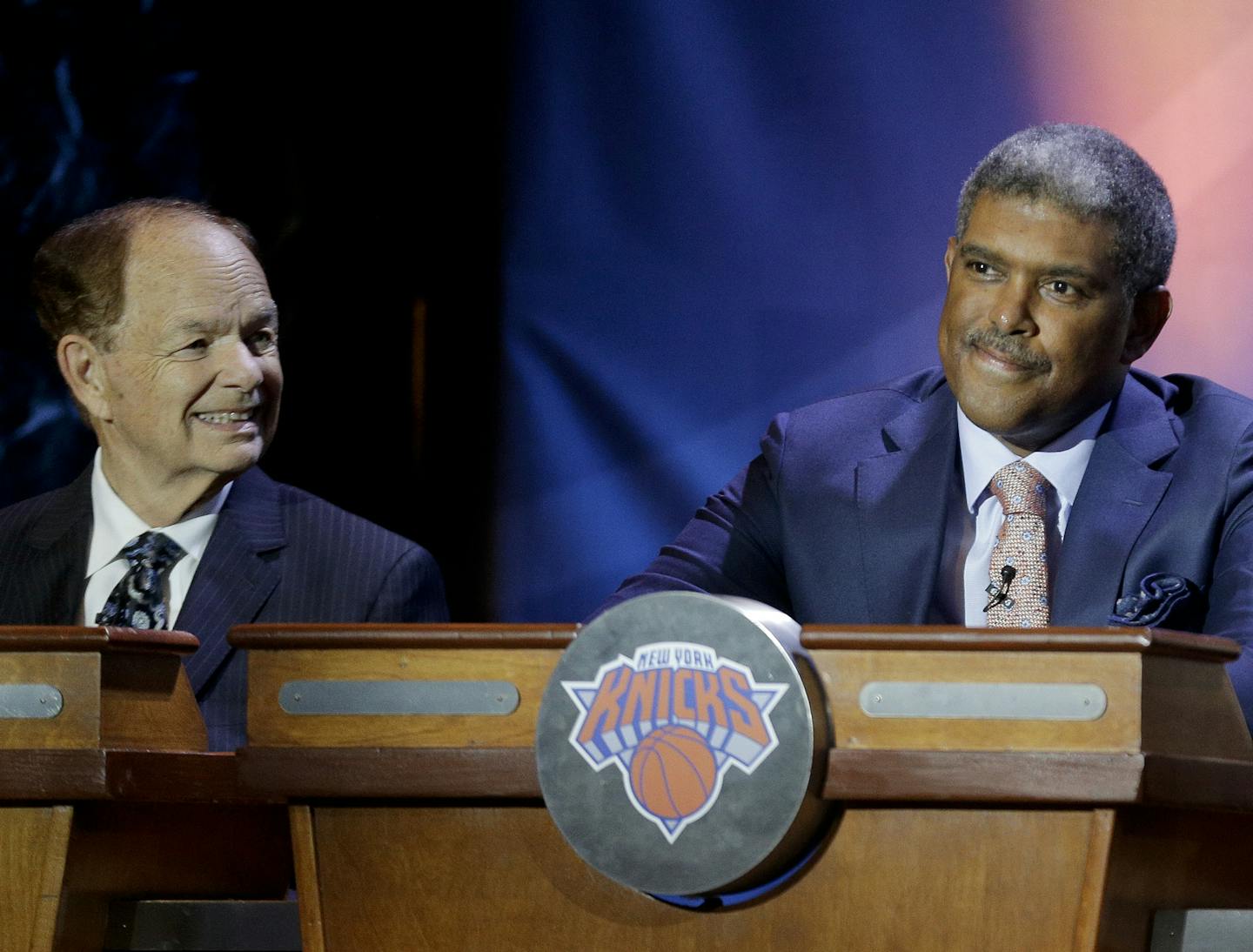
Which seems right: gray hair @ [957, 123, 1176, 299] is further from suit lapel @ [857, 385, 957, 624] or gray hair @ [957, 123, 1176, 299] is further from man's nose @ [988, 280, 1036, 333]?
suit lapel @ [857, 385, 957, 624]

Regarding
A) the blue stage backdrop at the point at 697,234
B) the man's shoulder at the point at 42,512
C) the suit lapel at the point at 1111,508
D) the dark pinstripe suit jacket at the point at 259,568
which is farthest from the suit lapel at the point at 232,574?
the suit lapel at the point at 1111,508

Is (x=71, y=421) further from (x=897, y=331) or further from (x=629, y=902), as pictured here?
(x=629, y=902)

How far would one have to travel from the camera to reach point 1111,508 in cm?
202

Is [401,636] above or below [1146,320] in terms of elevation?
below

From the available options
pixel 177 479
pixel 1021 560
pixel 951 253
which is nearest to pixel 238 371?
pixel 177 479

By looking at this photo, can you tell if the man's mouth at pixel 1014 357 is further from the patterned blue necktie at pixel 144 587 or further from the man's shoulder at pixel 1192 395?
the patterned blue necktie at pixel 144 587

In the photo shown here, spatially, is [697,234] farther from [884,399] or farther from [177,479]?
[177,479]

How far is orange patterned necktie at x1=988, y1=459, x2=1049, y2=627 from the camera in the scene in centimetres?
197

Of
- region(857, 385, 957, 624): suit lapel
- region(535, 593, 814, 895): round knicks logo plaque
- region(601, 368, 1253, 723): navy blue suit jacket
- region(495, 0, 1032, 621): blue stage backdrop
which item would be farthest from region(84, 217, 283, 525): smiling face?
region(535, 593, 814, 895): round knicks logo plaque

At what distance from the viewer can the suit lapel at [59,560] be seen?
237 centimetres

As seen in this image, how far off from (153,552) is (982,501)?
111 centimetres

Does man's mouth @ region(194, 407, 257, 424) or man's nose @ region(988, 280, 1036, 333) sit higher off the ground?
man's nose @ region(988, 280, 1036, 333)

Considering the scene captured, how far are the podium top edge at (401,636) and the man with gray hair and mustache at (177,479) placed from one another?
3.41 feet

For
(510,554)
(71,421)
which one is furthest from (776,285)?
(71,421)
